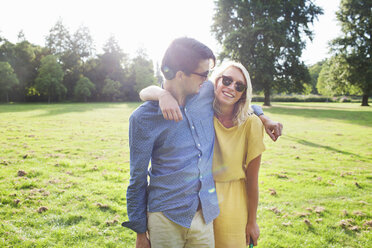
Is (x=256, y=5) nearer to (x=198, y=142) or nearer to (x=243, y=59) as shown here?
(x=243, y=59)

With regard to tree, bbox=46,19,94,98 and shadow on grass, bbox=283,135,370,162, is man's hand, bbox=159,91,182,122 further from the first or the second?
tree, bbox=46,19,94,98

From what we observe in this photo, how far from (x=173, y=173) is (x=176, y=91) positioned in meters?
0.79

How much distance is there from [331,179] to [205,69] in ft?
22.9

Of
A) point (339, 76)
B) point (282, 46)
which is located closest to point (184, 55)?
point (282, 46)

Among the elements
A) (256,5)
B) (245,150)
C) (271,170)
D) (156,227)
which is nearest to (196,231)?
(156,227)

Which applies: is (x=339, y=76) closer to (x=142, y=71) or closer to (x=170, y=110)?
(x=142, y=71)

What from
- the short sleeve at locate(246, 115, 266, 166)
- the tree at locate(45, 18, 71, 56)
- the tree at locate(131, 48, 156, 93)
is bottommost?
the short sleeve at locate(246, 115, 266, 166)

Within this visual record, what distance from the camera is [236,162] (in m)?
2.33

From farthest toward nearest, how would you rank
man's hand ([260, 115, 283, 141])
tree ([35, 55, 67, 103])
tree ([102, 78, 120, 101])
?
tree ([102, 78, 120, 101]), tree ([35, 55, 67, 103]), man's hand ([260, 115, 283, 141])

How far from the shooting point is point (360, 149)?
11164 mm

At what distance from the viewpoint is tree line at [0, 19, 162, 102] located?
51.0 meters

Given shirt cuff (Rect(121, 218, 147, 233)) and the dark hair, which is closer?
shirt cuff (Rect(121, 218, 147, 233))

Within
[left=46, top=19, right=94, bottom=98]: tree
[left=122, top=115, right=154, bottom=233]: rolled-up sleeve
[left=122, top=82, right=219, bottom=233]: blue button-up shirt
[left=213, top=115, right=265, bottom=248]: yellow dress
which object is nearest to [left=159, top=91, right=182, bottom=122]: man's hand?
[left=122, top=82, right=219, bottom=233]: blue button-up shirt

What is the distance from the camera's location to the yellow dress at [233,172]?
89.6 inches
